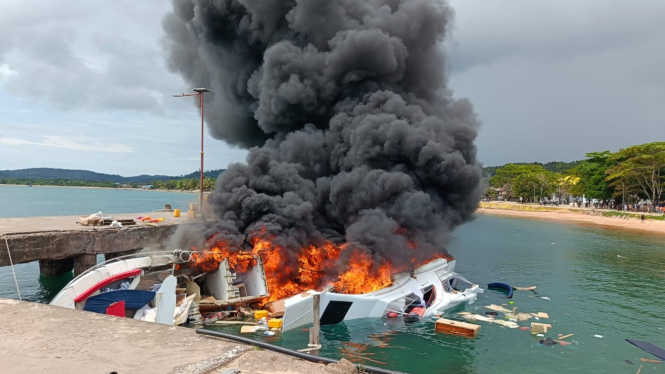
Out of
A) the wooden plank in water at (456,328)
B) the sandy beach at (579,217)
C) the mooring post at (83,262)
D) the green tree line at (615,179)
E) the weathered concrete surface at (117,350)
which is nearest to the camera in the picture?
the weathered concrete surface at (117,350)

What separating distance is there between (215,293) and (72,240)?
6312 mm

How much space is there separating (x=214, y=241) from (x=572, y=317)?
49.8ft

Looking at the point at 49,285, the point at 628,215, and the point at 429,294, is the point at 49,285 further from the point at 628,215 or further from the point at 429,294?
the point at 628,215

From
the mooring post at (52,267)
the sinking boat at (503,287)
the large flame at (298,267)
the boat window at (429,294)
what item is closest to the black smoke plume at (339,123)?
the large flame at (298,267)

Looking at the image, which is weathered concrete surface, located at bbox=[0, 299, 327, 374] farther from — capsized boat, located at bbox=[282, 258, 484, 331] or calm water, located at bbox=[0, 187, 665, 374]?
capsized boat, located at bbox=[282, 258, 484, 331]

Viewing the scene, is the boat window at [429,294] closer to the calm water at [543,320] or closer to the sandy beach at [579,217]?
the calm water at [543,320]

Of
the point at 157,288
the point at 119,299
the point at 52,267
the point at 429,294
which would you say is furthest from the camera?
the point at 52,267

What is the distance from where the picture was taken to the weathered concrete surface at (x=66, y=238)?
15.8 metres

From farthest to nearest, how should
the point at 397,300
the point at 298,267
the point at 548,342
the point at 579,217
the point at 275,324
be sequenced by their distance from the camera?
the point at 579,217
the point at 298,267
the point at 397,300
the point at 275,324
the point at 548,342

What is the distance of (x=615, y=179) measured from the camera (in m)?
70.1

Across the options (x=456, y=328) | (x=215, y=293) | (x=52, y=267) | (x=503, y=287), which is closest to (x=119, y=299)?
(x=215, y=293)

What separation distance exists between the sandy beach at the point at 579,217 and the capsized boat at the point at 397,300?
44.6 metres

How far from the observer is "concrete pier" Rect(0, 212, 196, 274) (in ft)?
52.1

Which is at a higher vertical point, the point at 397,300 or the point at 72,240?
the point at 72,240
